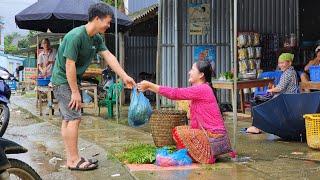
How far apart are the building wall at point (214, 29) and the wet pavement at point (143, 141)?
2141mm

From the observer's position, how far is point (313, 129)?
22.7ft

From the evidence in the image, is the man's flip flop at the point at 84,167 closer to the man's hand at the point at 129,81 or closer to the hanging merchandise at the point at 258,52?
the man's hand at the point at 129,81

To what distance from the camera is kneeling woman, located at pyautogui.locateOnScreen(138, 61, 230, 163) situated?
5.95 metres

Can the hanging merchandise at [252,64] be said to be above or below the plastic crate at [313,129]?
above

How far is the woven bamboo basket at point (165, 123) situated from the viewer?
662cm

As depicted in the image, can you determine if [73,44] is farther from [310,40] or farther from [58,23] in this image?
[310,40]

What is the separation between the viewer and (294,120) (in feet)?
24.3

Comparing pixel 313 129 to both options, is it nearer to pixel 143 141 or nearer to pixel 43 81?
pixel 143 141

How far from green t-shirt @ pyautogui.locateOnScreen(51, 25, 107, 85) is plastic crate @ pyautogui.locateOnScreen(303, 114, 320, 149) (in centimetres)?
296

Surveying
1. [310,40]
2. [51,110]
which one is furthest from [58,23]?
[310,40]

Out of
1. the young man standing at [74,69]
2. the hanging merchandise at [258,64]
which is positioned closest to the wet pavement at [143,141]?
the young man standing at [74,69]

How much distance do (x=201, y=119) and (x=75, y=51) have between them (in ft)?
5.36

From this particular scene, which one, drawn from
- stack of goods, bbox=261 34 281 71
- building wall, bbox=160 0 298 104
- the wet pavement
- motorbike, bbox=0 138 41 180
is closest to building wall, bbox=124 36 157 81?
building wall, bbox=160 0 298 104

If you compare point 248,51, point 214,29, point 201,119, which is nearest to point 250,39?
point 248,51
